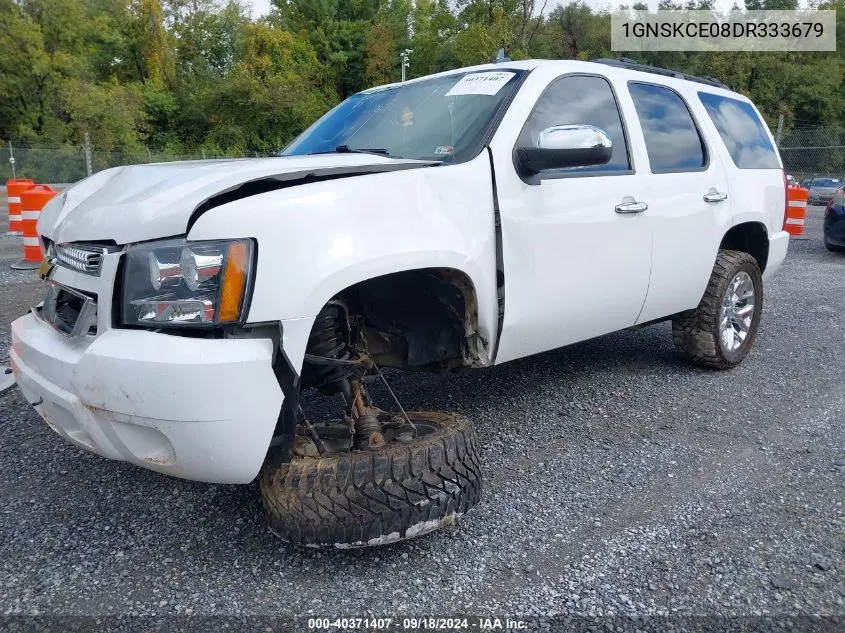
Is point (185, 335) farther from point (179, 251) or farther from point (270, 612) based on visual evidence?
point (270, 612)

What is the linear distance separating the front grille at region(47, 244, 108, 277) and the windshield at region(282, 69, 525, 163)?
133cm

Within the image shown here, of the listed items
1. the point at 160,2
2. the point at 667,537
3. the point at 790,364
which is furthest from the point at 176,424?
the point at 160,2

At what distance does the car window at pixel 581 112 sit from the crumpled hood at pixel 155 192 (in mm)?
786

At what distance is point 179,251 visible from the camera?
2.01 metres

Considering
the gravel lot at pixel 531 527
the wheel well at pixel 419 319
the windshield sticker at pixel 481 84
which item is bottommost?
the gravel lot at pixel 531 527

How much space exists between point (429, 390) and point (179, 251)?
2.27m

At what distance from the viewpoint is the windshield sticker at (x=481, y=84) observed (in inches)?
123

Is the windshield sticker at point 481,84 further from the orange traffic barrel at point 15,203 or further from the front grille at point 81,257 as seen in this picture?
the orange traffic barrel at point 15,203

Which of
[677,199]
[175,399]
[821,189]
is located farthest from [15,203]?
[821,189]

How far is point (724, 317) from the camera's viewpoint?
4406mm

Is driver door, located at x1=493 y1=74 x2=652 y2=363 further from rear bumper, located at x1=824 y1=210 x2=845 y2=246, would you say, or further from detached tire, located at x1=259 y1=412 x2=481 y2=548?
rear bumper, located at x1=824 y1=210 x2=845 y2=246

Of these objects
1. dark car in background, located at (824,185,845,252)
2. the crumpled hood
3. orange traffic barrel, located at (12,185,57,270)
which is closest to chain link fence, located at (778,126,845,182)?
dark car in background, located at (824,185,845,252)

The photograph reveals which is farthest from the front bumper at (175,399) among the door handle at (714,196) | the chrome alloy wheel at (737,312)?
the chrome alloy wheel at (737,312)

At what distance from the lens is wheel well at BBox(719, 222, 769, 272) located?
461 centimetres
